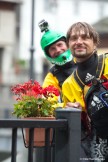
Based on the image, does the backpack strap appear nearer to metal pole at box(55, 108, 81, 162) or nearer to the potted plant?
the potted plant

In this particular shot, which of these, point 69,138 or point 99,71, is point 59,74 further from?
point 69,138

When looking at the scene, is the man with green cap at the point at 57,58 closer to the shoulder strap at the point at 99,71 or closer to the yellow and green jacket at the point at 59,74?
the yellow and green jacket at the point at 59,74

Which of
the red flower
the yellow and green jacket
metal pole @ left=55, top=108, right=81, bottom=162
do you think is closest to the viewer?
metal pole @ left=55, top=108, right=81, bottom=162

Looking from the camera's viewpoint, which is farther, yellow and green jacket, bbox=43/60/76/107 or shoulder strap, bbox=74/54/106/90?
yellow and green jacket, bbox=43/60/76/107

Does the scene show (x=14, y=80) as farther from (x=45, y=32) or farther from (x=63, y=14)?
(x=45, y=32)

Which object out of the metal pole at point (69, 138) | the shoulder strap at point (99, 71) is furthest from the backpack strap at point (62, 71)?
the metal pole at point (69, 138)

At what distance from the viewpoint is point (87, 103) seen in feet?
14.2

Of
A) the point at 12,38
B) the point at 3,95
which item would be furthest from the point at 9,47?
the point at 3,95

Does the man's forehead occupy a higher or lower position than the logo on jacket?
higher

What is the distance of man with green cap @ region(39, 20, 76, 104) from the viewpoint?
553 cm

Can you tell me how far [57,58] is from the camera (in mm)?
5551

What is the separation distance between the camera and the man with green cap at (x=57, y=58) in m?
5.53

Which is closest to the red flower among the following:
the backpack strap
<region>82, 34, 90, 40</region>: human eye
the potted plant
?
the potted plant

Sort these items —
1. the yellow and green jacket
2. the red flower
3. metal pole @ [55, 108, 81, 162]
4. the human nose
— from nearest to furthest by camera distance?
metal pole @ [55, 108, 81, 162] < the human nose < the red flower < the yellow and green jacket
